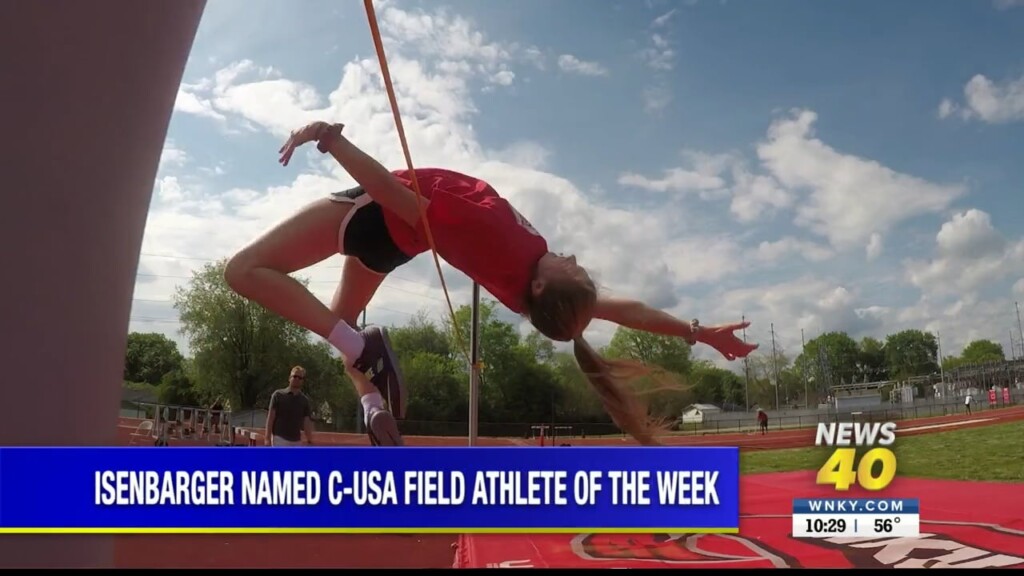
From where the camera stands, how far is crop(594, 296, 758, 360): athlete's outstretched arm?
300 centimetres

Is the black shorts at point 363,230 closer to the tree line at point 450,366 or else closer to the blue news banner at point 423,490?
the blue news banner at point 423,490

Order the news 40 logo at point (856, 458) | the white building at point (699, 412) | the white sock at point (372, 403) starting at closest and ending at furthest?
the white sock at point (372, 403)
the news 40 logo at point (856, 458)
the white building at point (699, 412)

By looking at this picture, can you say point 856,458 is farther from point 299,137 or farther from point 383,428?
point 299,137

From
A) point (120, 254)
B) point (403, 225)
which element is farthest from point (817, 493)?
point (120, 254)

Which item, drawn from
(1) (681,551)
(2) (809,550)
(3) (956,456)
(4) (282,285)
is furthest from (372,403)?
(3) (956,456)

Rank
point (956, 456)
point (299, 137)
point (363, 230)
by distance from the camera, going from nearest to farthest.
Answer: point (299, 137) < point (363, 230) < point (956, 456)

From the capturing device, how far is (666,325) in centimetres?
307

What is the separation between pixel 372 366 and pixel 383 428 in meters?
0.28

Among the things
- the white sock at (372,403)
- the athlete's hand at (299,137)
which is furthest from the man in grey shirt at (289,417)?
the athlete's hand at (299,137)

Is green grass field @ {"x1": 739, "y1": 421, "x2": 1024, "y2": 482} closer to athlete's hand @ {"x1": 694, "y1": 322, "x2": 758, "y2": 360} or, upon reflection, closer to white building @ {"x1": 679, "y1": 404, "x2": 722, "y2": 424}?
white building @ {"x1": 679, "y1": 404, "x2": 722, "y2": 424}

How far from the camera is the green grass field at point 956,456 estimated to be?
6676mm

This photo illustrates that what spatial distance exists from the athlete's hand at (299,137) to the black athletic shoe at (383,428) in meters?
1.04

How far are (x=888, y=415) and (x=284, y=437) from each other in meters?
5.06

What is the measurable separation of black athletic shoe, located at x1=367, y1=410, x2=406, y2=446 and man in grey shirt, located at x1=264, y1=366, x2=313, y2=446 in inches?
33.6
